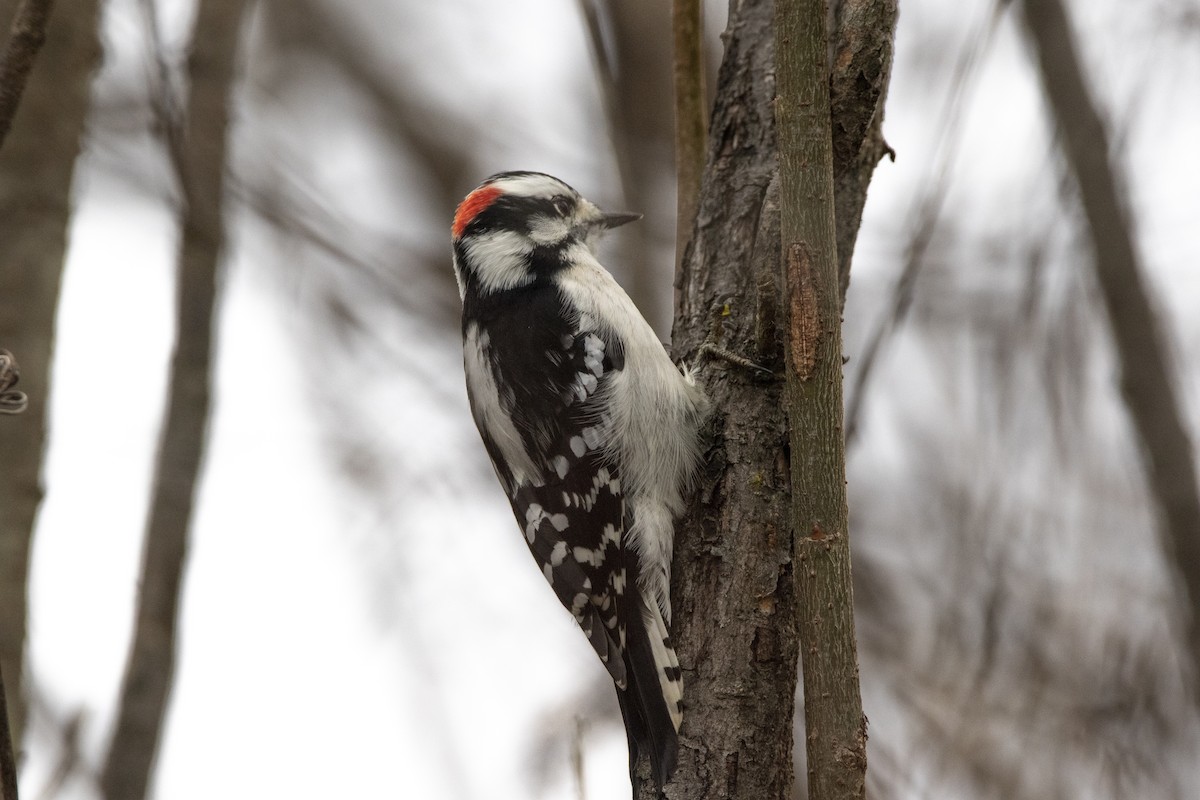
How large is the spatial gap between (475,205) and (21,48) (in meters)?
1.82

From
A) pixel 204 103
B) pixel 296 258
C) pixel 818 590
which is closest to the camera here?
pixel 818 590

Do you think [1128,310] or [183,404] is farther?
[183,404]

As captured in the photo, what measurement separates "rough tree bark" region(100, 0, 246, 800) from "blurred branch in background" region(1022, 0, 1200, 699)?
2.65m

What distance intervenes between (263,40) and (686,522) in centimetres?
473

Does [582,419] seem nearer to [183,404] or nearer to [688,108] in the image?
[688,108]

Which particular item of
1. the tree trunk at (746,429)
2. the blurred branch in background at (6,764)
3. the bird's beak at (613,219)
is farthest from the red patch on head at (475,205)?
the blurred branch in background at (6,764)

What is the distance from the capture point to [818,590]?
6.15 ft

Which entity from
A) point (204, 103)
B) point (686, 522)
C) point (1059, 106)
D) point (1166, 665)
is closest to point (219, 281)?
point (204, 103)

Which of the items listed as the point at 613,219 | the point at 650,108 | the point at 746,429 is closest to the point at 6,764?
the point at 746,429

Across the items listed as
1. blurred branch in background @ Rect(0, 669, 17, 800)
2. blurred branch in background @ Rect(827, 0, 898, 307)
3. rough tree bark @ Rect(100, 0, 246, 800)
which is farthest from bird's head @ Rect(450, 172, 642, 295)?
blurred branch in background @ Rect(0, 669, 17, 800)

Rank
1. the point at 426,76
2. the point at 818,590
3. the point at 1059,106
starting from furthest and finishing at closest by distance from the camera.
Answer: the point at 426,76 → the point at 1059,106 → the point at 818,590

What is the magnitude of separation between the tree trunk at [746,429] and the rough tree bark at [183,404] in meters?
1.37

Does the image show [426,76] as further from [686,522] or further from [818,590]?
[818,590]

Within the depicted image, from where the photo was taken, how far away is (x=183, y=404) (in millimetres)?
3289
